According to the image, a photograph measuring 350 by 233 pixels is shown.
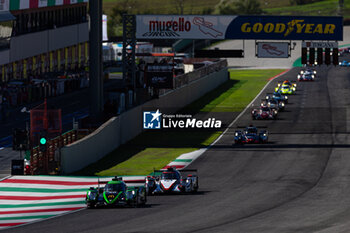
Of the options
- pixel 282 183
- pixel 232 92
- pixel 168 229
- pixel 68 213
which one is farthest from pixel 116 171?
pixel 232 92

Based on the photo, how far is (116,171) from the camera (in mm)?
41000

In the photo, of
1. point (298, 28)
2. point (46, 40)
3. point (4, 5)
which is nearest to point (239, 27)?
point (298, 28)

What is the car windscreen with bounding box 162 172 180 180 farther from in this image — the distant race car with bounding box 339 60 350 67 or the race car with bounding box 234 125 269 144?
the distant race car with bounding box 339 60 350 67

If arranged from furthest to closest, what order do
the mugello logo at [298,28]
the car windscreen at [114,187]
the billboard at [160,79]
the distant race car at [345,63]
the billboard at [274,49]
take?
1. the distant race car at [345,63]
2. the billboard at [160,79]
3. the billboard at [274,49]
4. the mugello logo at [298,28]
5. the car windscreen at [114,187]

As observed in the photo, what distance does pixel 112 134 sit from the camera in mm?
47938

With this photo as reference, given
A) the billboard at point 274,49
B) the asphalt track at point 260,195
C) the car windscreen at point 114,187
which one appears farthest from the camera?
the billboard at point 274,49

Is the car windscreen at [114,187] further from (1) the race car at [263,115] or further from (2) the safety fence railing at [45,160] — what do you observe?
(1) the race car at [263,115]

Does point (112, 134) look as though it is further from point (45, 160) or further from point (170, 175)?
point (170, 175)

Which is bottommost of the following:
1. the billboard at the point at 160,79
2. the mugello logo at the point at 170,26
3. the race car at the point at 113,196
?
the race car at the point at 113,196

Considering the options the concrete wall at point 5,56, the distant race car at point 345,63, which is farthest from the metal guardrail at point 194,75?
the distant race car at point 345,63

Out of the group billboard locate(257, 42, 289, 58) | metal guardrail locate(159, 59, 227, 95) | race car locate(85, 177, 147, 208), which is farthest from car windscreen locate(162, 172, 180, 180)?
metal guardrail locate(159, 59, 227, 95)

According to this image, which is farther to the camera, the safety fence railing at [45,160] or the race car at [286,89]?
the race car at [286,89]

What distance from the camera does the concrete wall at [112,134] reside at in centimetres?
3966

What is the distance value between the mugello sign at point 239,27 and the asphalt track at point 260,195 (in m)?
6.70
